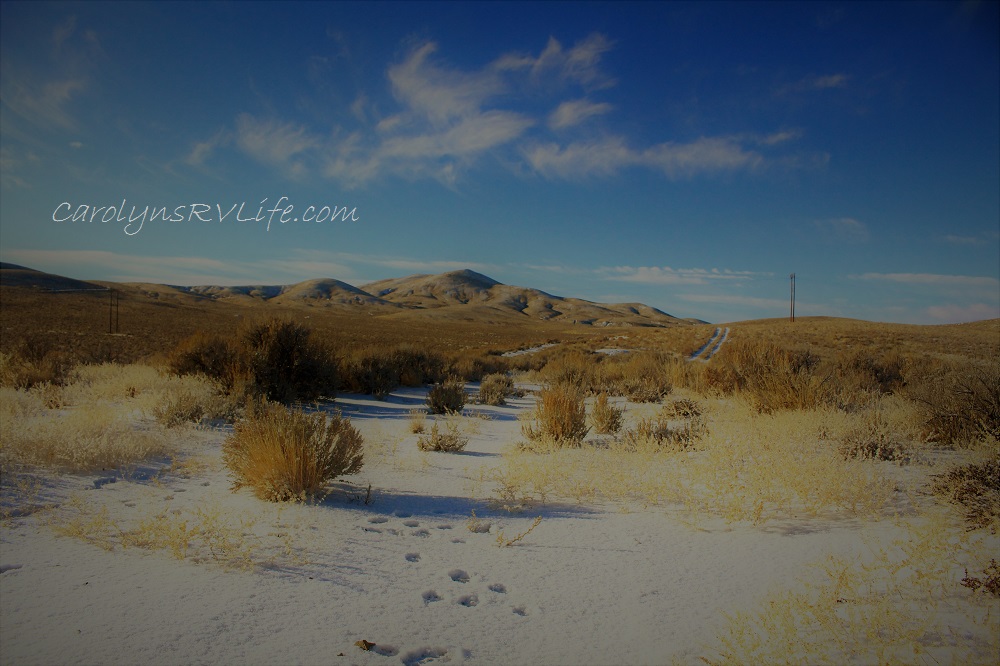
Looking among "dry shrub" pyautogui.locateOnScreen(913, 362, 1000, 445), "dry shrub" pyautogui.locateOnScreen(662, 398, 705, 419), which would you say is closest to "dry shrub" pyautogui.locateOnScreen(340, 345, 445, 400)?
"dry shrub" pyautogui.locateOnScreen(662, 398, 705, 419)

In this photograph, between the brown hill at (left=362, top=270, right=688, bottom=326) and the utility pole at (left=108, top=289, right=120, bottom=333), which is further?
the brown hill at (left=362, top=270, right=688, bottom=326)

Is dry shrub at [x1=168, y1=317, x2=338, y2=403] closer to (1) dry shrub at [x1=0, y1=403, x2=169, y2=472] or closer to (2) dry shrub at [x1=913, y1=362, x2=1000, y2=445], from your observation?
(1) dry shrub at [x1=0, y1=403, x2=169, y2=472]

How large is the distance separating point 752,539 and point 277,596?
3026mm

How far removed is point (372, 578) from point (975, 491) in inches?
161

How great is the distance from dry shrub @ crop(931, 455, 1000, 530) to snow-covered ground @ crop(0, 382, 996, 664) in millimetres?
494

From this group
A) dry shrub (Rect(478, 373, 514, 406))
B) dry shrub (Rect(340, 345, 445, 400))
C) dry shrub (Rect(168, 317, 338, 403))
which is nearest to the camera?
dry shrub (Rect(168, 317, 338, 403))

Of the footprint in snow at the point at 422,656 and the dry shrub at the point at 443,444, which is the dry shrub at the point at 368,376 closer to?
the dry shrub at the point at 443,444

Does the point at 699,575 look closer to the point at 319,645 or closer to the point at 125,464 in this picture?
the point at 319,645

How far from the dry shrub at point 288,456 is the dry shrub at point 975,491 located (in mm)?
4600

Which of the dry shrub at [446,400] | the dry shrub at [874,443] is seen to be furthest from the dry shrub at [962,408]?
the dry shrub at [446,400]

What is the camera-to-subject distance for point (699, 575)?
9.85 ft

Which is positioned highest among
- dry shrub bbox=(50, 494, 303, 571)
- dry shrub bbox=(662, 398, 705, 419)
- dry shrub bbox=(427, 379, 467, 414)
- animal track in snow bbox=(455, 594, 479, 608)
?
dry shrub bbox=(662, 398, 705, 419)

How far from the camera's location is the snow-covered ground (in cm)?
234

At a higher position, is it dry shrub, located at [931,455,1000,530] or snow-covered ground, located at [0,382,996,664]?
dry shrub, located at [931,455,1000,530]
